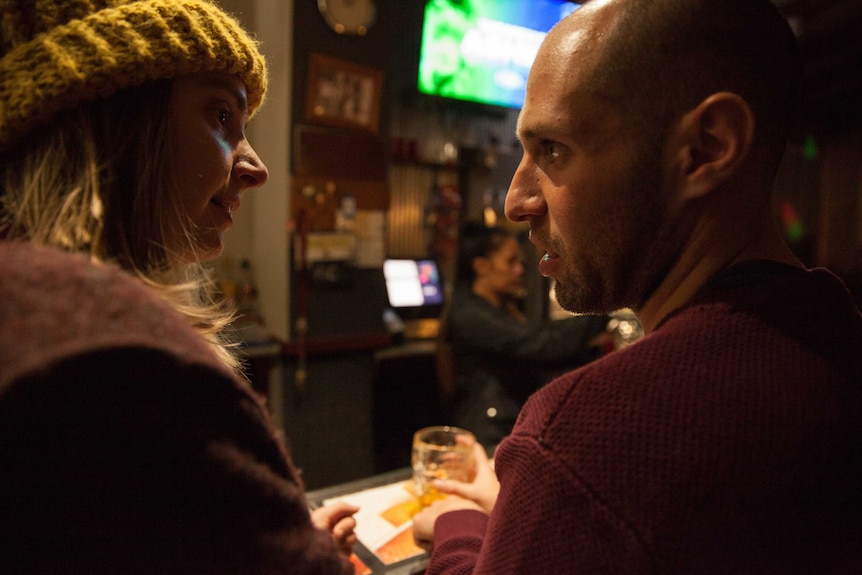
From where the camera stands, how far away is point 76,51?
69 cm

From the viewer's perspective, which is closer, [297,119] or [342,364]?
[297,119]

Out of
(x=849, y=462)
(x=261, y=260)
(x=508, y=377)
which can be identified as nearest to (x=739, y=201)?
(x=849, y=462)

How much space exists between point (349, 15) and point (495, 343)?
2005mm

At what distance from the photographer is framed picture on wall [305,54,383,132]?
3206 millimetres

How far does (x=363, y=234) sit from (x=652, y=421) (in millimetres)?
2968

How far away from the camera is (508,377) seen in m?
2.74

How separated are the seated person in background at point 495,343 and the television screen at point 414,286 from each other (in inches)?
70.4

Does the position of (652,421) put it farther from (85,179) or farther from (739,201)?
(85,179)

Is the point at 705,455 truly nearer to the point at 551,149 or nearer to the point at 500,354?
the point at 551,149

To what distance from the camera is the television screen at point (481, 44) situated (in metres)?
3.48

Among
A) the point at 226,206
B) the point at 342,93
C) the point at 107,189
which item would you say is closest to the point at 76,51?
the point at 107,189

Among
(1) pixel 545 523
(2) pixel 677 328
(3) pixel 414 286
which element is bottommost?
(3) pixel 414 286

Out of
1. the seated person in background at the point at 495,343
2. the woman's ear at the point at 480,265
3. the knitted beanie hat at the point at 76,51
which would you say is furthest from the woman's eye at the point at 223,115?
the woman's ear at the point at 480,265

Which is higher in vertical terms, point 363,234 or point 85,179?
point 85,179
